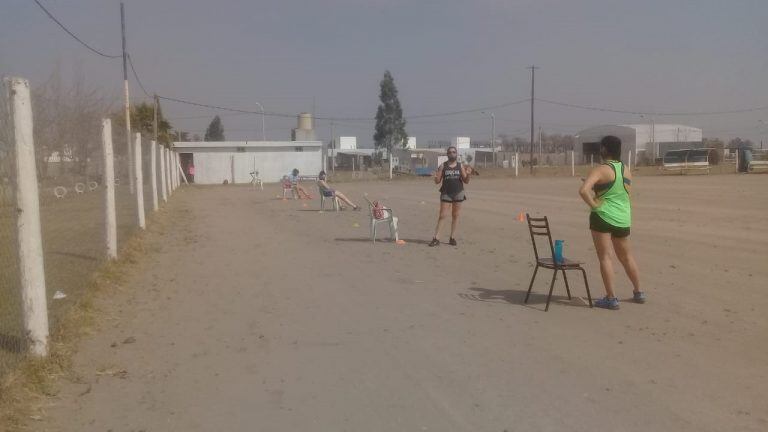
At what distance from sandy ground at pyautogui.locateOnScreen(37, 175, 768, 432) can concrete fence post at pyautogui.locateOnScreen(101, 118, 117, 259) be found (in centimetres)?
63

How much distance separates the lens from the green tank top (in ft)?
22.6

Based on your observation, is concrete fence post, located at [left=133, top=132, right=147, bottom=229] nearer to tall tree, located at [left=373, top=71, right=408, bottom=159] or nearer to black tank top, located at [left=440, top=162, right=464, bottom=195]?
black tank top, located at [left=440, top=162, right=464, bottom=195]

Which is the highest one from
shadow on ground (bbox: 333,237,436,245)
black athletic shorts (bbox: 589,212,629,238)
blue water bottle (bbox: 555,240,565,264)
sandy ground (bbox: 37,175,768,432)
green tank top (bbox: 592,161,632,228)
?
green tank top (bbox: 592,161,632,228)

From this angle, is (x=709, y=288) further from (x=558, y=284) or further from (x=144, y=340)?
(x=144, y=340)

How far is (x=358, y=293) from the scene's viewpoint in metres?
8.08

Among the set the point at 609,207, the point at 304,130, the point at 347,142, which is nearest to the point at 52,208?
the point at 609,207

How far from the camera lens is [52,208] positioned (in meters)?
10.5

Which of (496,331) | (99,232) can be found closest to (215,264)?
(99,232)

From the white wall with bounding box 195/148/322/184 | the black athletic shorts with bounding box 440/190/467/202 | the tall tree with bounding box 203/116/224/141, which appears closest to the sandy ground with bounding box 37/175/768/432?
the black athletic shorts with bounding box 440/190/467/202

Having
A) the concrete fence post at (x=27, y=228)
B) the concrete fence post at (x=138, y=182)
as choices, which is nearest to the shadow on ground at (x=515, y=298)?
the concrete fence post at (x=27, y=228)

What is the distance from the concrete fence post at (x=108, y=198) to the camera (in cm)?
974

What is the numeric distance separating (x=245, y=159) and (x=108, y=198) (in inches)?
1693

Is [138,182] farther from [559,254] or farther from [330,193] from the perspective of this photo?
[559,254]

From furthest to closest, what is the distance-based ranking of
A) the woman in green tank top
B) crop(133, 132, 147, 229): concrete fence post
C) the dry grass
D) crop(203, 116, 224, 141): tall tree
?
crop(203, 116, 224, 141): tall tree → crop(133, 132, 147, 229): concrete fence post → the woman in green tank top → the dry grass
